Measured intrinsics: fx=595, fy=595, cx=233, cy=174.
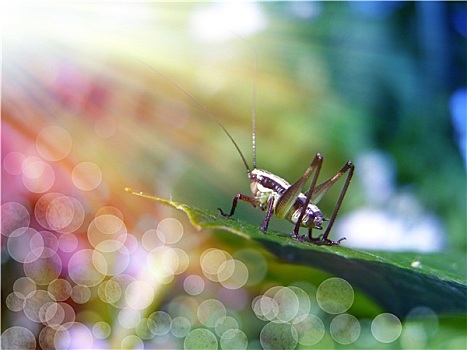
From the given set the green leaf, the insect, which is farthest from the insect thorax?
the green leaf

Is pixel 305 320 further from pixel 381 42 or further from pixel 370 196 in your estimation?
pixel 381 42

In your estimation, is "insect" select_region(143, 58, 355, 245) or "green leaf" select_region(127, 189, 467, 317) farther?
"insect" select_region(143, 58, 355, 245)

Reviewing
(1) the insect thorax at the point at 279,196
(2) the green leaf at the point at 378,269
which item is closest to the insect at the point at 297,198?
(1) the insect thorax at the point at 279,196

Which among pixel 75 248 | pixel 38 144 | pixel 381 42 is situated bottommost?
pixel 75 248

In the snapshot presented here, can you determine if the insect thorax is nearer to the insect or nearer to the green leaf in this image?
the insect

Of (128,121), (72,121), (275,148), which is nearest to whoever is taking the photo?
(72,121)

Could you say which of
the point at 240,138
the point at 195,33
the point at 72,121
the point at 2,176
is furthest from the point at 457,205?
the point at 2,176
